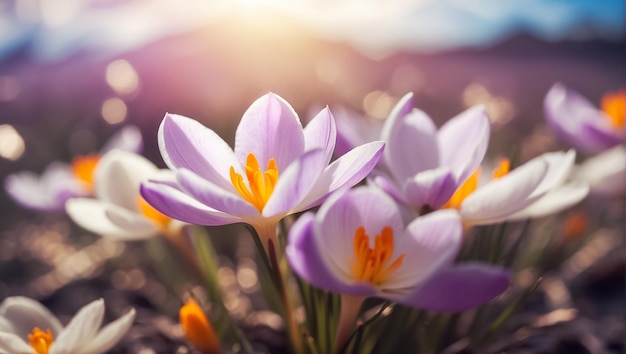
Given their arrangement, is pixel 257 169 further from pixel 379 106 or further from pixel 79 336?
pixel 379 106

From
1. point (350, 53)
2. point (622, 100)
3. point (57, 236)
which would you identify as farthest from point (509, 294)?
point (350, 53)

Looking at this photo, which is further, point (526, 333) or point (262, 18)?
point (262, 18)

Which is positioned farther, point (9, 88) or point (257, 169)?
point (9, 88)

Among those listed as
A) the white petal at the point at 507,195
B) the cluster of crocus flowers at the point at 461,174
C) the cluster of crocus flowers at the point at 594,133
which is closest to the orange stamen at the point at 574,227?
the cluster of crocus flowers at the point at 594,133

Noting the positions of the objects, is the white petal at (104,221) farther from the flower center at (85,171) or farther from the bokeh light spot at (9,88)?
the bokeh light spot at (9,88)

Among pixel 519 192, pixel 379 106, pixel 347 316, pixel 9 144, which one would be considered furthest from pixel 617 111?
pixel 9 144

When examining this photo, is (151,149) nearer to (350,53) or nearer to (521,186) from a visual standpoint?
(350,53)

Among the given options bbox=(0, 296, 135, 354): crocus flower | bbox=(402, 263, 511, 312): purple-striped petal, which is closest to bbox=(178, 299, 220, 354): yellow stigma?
bbox=(0, 296, 135, 354): crocus flower
